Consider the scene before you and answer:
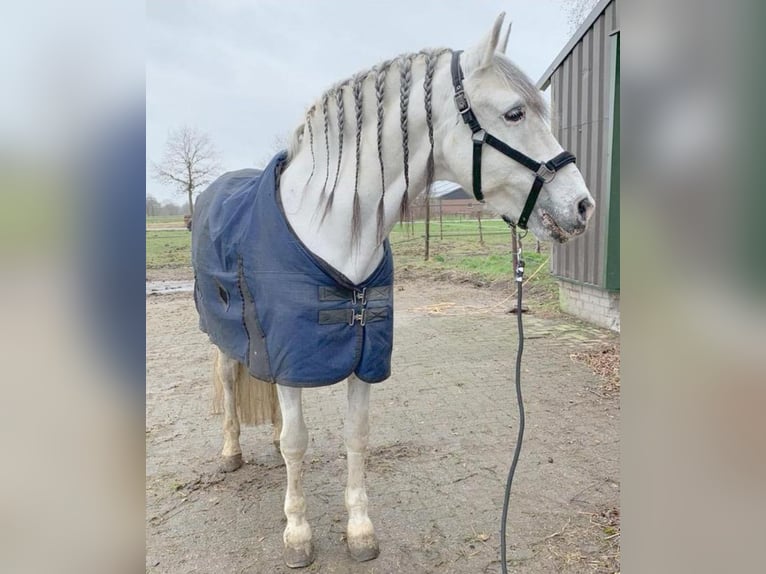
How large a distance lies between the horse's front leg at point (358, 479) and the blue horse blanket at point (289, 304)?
219 mm

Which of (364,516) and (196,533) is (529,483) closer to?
(364,516)

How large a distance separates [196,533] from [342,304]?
134 centimetres

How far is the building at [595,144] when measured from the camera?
5492 millimetres

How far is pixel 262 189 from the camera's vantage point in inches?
82.5

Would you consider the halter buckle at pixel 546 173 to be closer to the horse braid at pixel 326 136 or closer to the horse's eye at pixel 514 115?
the horse's eye at pixel 514 115

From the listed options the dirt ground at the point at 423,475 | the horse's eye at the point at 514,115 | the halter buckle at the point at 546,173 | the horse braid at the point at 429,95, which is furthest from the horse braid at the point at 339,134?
the dirt ground at the point at 423,475

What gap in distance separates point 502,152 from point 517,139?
0.07 metres

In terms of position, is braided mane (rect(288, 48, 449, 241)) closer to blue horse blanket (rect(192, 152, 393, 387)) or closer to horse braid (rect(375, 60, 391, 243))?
horse braid (rect(375, 60, 391, 243))

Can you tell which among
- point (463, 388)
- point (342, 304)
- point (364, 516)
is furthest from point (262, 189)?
point (463, 388)

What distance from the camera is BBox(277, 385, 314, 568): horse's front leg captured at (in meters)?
2.13

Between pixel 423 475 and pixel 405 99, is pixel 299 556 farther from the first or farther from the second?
pixel 405 99

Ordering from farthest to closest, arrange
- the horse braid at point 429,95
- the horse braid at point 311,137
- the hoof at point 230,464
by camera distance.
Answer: the hoof at point 230,464 → the horse braid at point 311,137 → the horse braid at point 429,95

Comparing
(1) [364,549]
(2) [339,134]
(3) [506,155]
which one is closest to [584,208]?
(3) [506,155]

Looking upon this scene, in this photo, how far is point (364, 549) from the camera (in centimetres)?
214
